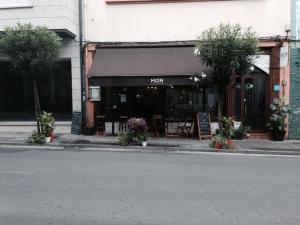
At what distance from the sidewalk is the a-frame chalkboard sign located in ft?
1.86

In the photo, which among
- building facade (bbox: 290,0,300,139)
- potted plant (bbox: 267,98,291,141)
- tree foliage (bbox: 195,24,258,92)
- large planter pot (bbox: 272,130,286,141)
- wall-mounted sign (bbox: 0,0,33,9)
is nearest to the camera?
tree foliage (bbox: 195,24,258,92)

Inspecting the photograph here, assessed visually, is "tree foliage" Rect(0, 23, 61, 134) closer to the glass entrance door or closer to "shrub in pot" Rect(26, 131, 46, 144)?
"shrub in pot" Rect(26, 131, 46, 144)

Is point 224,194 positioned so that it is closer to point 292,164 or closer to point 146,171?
point 146,171

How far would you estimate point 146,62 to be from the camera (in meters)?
16.2

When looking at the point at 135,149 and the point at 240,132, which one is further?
the point at 240,132

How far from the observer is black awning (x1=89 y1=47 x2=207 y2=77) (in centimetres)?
1569

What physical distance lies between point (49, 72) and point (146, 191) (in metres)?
11.6

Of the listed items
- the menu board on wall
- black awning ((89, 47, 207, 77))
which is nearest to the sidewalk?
the menu board on wall

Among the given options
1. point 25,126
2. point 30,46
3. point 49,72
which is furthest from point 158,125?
point 30,46

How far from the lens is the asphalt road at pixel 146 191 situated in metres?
5.99

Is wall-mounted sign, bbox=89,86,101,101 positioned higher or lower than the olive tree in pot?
higher

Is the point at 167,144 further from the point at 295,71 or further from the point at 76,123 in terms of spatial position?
the point at 295,71

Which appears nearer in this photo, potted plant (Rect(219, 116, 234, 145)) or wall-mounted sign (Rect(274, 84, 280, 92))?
potted plant (Rect(219, 116, 234, 145))

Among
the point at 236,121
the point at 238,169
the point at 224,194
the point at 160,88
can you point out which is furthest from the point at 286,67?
the point at 224,194
